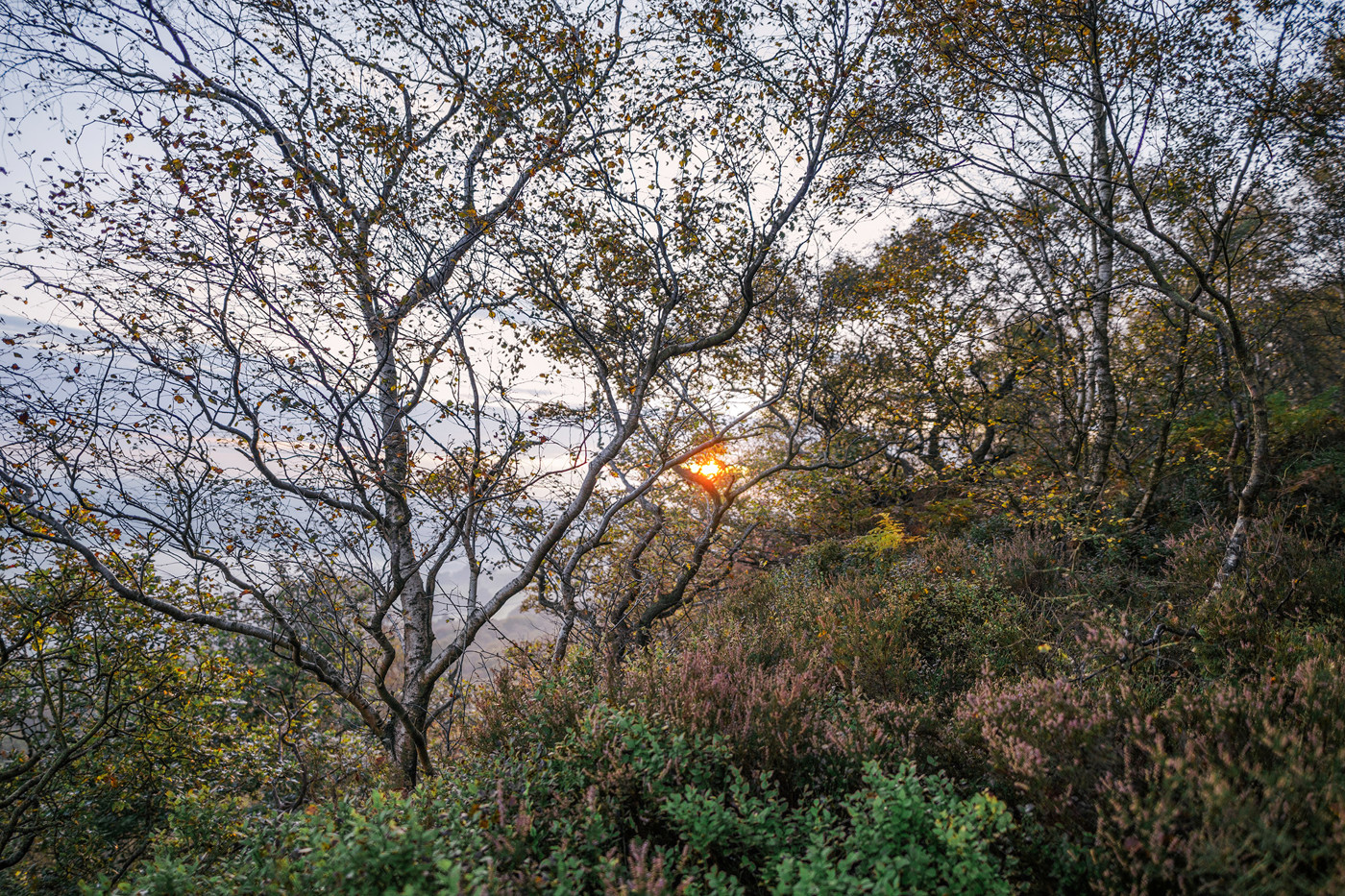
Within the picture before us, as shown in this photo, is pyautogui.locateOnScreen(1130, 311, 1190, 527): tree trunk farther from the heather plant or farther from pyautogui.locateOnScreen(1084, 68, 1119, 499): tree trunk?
the heather plant

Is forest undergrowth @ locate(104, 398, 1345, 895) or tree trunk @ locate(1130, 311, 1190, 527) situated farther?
tree trunk @ locate(1130, 311, 1190, 527)

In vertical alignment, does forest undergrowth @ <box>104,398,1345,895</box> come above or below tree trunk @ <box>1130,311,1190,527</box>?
below

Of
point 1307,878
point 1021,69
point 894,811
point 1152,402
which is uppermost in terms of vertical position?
point 1021,69

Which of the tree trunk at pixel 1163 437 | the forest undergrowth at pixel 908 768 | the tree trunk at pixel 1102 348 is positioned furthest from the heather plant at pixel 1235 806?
the tree trunk at pixel 1102 348

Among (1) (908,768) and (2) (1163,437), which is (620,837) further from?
(2) (1163,437)

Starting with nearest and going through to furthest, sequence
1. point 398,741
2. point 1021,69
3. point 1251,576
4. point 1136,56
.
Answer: point 1251,576 < point 1136,56 < point 1021,69 < point 398,741

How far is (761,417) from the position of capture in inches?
374

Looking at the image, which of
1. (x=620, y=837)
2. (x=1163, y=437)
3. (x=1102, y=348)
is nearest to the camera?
(x=620, y=837)

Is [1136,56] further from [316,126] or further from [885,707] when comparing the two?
[316,126]

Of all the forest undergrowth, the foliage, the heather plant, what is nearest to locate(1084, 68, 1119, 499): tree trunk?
the forest undergrowth

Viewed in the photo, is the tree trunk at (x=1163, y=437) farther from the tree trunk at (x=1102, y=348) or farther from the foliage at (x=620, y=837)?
the foliage at (x=620, y=837)

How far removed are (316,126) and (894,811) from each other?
737 centimetres

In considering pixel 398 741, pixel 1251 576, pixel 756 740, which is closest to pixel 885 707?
pixel 756 740

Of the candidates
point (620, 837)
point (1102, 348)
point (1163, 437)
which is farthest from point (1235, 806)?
point (1102, 348)
